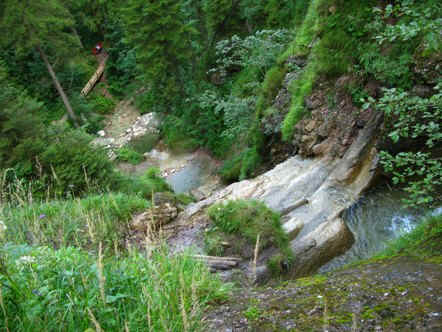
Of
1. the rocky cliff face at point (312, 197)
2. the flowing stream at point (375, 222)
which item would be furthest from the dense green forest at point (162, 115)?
the rocky cliff face at point (312, 197)

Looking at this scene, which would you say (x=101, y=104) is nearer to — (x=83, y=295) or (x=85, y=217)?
(x=85, y=217)

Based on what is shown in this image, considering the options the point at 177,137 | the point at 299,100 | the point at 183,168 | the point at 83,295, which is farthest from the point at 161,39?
the point at 83,295

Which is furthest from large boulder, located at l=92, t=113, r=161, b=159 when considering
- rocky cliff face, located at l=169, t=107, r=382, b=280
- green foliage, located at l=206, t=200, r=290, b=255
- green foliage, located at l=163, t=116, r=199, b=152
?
green foliage, located at l=206, t=200, r=290, b=255

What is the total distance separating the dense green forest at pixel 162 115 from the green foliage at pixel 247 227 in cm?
163

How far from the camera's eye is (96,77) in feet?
88.3

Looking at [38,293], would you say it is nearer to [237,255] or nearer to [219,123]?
[237,255]

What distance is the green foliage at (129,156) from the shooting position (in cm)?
2017

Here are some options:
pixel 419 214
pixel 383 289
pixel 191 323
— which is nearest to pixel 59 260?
pixel 191 323

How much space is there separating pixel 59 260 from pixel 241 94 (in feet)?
48.5

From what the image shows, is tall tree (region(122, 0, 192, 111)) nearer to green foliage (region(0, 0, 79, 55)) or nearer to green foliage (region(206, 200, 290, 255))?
green foliage (region(0, 0, 79, 55))

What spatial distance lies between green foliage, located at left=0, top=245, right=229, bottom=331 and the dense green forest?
0.01 meters

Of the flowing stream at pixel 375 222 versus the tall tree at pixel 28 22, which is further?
the tall tree at pixel 28 22

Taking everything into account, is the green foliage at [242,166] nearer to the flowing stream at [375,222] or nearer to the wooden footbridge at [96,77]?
the flowing stream at [375,222]

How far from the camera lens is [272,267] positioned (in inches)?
223
